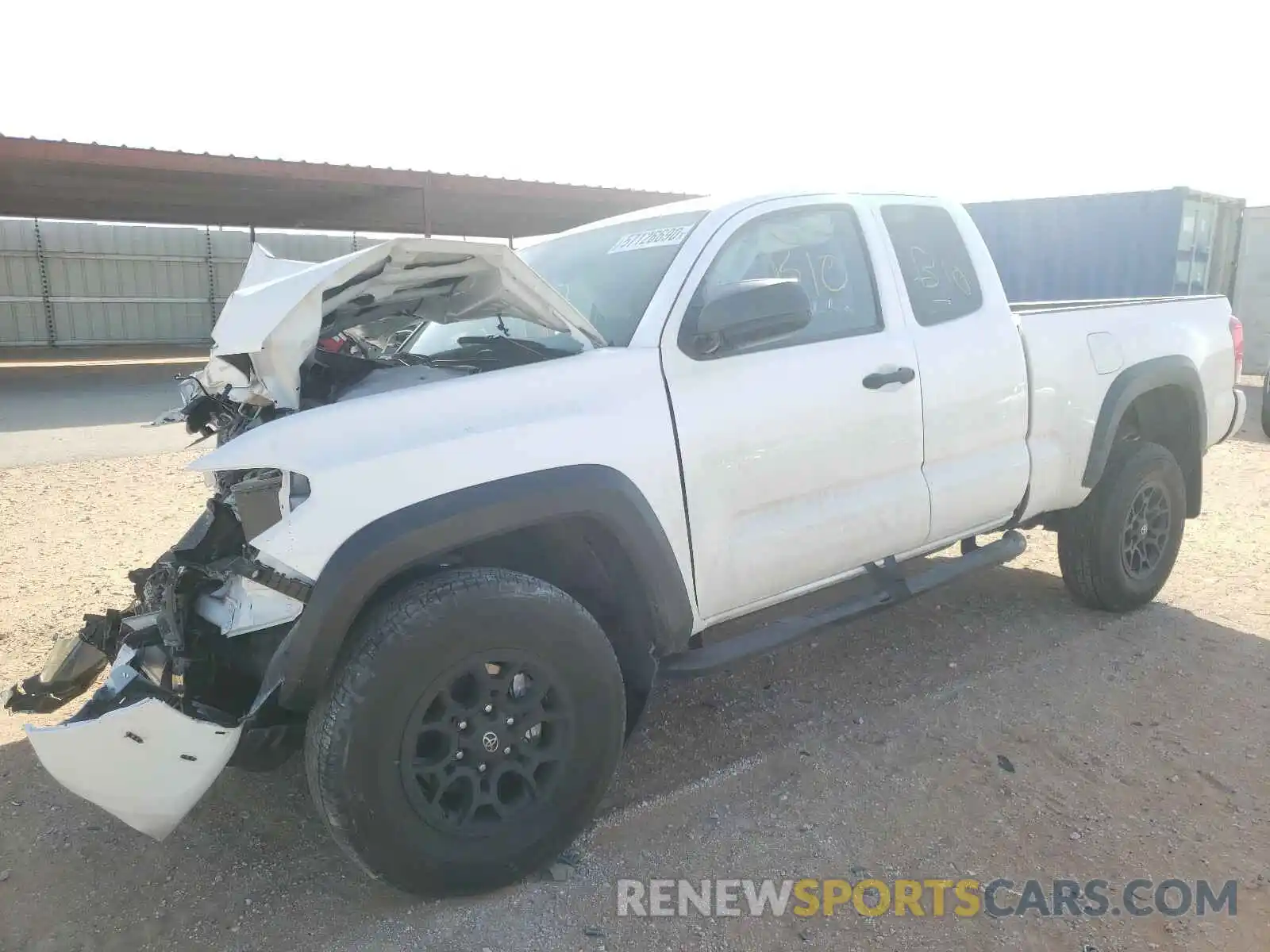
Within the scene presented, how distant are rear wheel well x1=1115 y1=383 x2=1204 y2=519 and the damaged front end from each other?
13.9 feet

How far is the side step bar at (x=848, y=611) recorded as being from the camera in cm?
323

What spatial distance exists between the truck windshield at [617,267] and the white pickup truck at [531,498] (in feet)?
0.05

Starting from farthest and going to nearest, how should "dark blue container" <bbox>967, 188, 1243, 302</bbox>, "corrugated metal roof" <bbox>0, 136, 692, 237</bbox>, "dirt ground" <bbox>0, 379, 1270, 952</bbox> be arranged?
"corrugated metal roof" <bbox>0, 136, 692, 237</bbox> → "dark blue container" <bbox>967, 188, 1243, 302</bbox> → "dirt ground" <bbox>0, 379, 1270, 952</bbox>

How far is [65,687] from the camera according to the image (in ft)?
10.5

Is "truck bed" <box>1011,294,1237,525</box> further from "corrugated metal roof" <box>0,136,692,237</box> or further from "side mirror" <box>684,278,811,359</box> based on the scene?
"corrugated metal roof" <box>0,136,692,237</box>

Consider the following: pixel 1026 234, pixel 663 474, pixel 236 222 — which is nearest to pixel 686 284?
pixel 663 474

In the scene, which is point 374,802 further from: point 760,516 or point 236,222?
point 236,222

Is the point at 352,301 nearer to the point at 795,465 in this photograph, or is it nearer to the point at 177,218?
the point at 795,465

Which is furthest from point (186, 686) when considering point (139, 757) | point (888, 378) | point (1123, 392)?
point (1123, 392)

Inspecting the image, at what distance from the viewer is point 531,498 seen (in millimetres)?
2676

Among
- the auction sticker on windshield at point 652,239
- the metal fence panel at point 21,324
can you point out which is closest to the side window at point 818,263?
the auction sticker on windshield at point 652,239

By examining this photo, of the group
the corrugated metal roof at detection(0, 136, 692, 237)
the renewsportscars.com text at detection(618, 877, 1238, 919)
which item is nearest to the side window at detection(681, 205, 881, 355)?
the renewsportscars.com text at detection(618, 877, 1238, 919)

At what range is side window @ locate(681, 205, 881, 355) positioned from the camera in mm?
3457

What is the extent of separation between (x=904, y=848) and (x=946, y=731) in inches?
33.9
